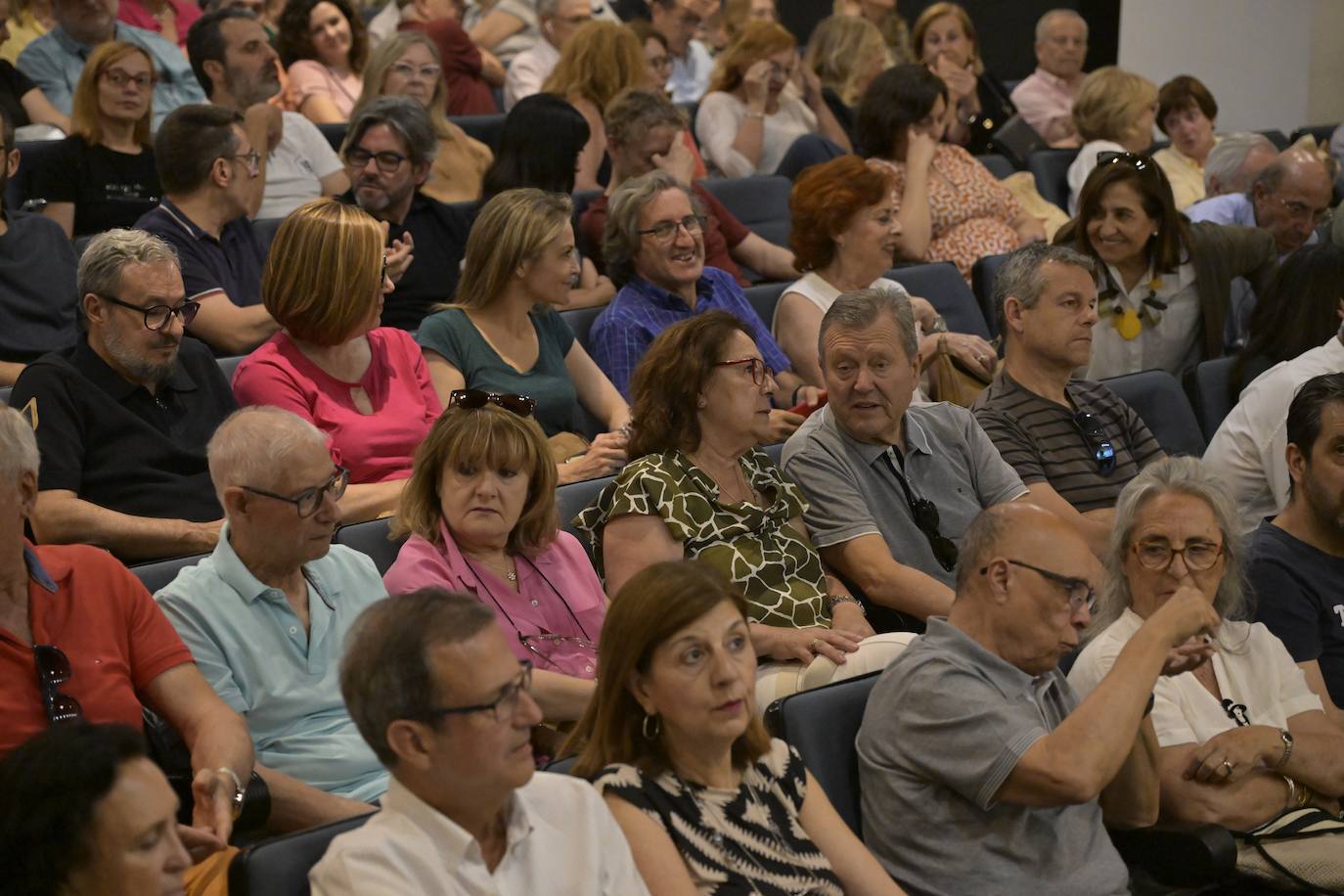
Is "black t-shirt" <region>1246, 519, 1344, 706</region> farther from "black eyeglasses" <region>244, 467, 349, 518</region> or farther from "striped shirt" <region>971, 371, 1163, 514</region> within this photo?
"black eyeglasses" <region>244, 467, 349, 518</region>

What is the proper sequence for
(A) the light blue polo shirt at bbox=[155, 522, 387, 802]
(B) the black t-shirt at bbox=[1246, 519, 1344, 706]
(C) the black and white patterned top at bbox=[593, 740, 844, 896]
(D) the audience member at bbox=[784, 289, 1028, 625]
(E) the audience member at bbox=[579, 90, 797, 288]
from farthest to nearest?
(E) the audience member at bbox=[579, 90, 797, 288] < (D) the audience member at bbox=[784, 289, 1028, 625] < (B) the black t-shirt at bbox=[1246, 519, 1344, 706] < (A) the light blue polo shirt at bbox=[155, 522, 387, 802] < (C) the black and white patterned top at bbox=[593, 740, 844, 896]

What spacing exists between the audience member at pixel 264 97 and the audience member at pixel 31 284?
98 cm

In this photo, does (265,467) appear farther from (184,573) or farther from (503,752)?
(503,752)

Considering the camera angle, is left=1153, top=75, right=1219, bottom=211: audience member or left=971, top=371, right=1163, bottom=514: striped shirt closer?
left=971, top=371, right=1163, bottom=514: striped shirt

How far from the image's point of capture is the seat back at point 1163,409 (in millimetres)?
3998

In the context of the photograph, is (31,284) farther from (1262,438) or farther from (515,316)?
(1262,438)

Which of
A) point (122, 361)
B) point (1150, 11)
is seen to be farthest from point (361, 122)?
point (1150, 11)

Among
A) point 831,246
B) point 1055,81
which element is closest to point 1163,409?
point 831,246

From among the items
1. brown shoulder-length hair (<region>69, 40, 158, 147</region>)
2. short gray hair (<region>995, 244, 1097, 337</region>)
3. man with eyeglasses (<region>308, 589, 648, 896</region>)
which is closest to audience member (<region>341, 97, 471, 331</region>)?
brown shoulder-length hair (<region>69, 40, 158, 147</region>)

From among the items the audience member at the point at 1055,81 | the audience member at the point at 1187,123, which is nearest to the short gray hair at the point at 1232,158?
the audience member at the point at 1187,123

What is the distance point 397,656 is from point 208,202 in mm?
2435

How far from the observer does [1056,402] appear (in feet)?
12.3

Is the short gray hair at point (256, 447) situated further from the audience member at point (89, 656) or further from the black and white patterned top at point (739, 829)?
the black and white patterned top at point (739, 829)

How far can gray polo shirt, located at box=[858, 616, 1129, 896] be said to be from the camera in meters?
2.32
